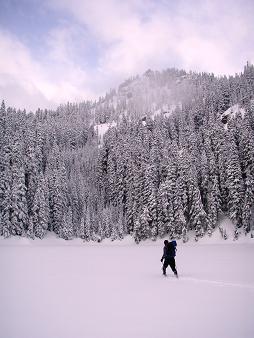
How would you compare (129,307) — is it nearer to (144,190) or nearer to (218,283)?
(218,283)

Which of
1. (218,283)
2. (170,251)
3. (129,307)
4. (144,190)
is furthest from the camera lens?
(144,190)

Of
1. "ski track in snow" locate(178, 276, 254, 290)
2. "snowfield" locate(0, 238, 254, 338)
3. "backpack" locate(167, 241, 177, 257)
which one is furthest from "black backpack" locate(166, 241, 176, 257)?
"ski track in snow" locate(178, 276, 254, 290)

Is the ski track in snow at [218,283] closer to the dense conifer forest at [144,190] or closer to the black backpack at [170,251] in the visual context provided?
the black backpack at [170,251]

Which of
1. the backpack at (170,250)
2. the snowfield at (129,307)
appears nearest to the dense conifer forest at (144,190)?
the backpack at (170,250)

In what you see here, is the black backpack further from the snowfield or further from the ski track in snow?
the ski track in snow

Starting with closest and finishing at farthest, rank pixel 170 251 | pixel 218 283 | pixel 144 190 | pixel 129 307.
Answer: pixel 129 307 → pixel 218 283 → pixel 170 251 → pixel 144 190

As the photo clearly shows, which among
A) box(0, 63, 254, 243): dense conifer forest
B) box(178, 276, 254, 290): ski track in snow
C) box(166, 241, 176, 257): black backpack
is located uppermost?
box(0, 63, 254, 243): dense conifer forest

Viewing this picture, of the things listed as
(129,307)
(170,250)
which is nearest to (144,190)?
(170,250)

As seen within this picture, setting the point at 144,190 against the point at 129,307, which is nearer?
the point at 129,307

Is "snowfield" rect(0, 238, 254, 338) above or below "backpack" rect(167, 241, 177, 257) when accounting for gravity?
below

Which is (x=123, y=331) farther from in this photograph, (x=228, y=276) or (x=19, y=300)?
(x=228, y=276)

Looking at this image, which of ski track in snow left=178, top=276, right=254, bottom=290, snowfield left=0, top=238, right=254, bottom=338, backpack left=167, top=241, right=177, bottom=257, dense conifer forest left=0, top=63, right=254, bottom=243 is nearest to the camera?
snowfield left=0, top=238, right=254, bottom=338

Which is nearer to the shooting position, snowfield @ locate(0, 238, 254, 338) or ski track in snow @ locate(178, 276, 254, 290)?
snowfield @ locate(0, 238, 254, 338)

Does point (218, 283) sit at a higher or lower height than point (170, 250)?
lower
